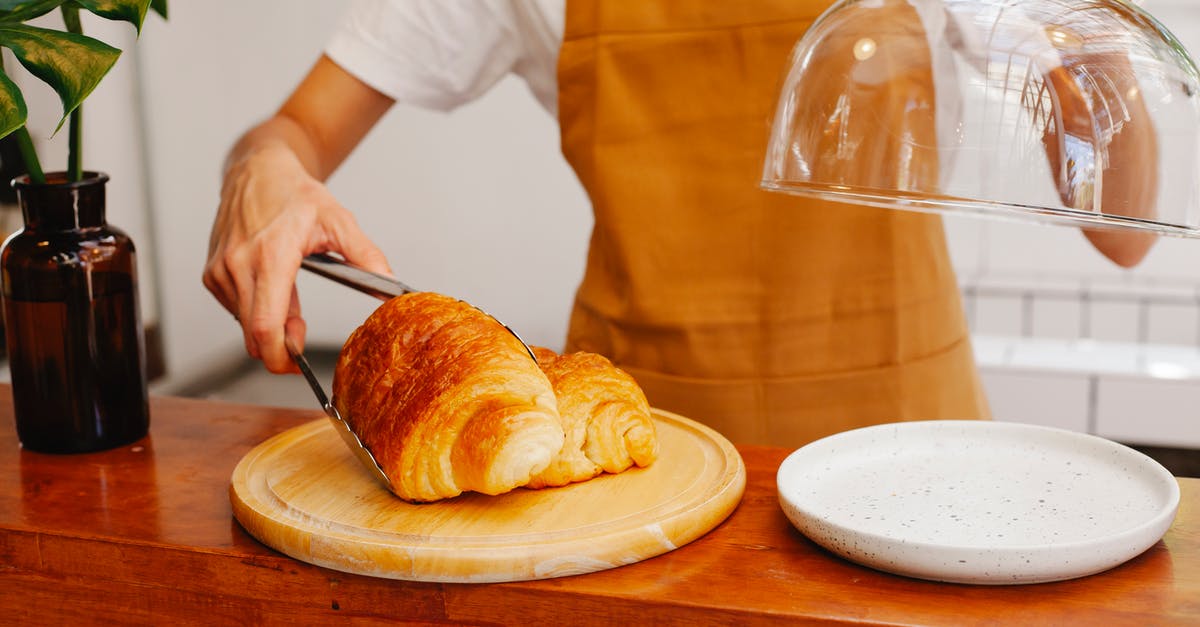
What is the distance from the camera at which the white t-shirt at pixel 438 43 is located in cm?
146

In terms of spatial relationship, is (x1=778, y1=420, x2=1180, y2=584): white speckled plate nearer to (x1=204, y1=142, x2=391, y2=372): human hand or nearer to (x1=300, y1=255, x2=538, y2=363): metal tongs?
(x1=300, y1=255, x2=538, y2=363): metal tongs

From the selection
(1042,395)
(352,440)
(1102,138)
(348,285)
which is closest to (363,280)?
(348,285)

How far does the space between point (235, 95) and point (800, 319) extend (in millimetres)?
2435

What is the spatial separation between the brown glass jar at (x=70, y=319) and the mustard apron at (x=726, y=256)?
0.59m

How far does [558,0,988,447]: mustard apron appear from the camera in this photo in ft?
4.49

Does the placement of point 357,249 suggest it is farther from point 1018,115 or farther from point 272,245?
point 1018,115

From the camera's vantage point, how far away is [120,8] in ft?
3.01

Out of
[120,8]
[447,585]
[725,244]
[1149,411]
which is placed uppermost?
Answer: [120,8]

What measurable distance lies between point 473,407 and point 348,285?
25 cm

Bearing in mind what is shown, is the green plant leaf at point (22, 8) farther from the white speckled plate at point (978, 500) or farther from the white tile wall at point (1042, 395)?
the white tile wall at point (1042, 395)

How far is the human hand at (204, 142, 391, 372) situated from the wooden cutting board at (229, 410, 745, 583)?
16 centimetres

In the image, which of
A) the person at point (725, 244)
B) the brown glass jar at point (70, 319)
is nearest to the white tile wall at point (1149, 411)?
the person at point (725, 244)

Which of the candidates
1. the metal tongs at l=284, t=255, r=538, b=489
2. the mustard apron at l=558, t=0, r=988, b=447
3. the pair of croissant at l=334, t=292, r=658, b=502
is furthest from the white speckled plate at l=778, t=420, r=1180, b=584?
the mustard apron at l=558, t=0, r=988, b=447

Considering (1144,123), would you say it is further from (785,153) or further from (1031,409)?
(1031,409)
